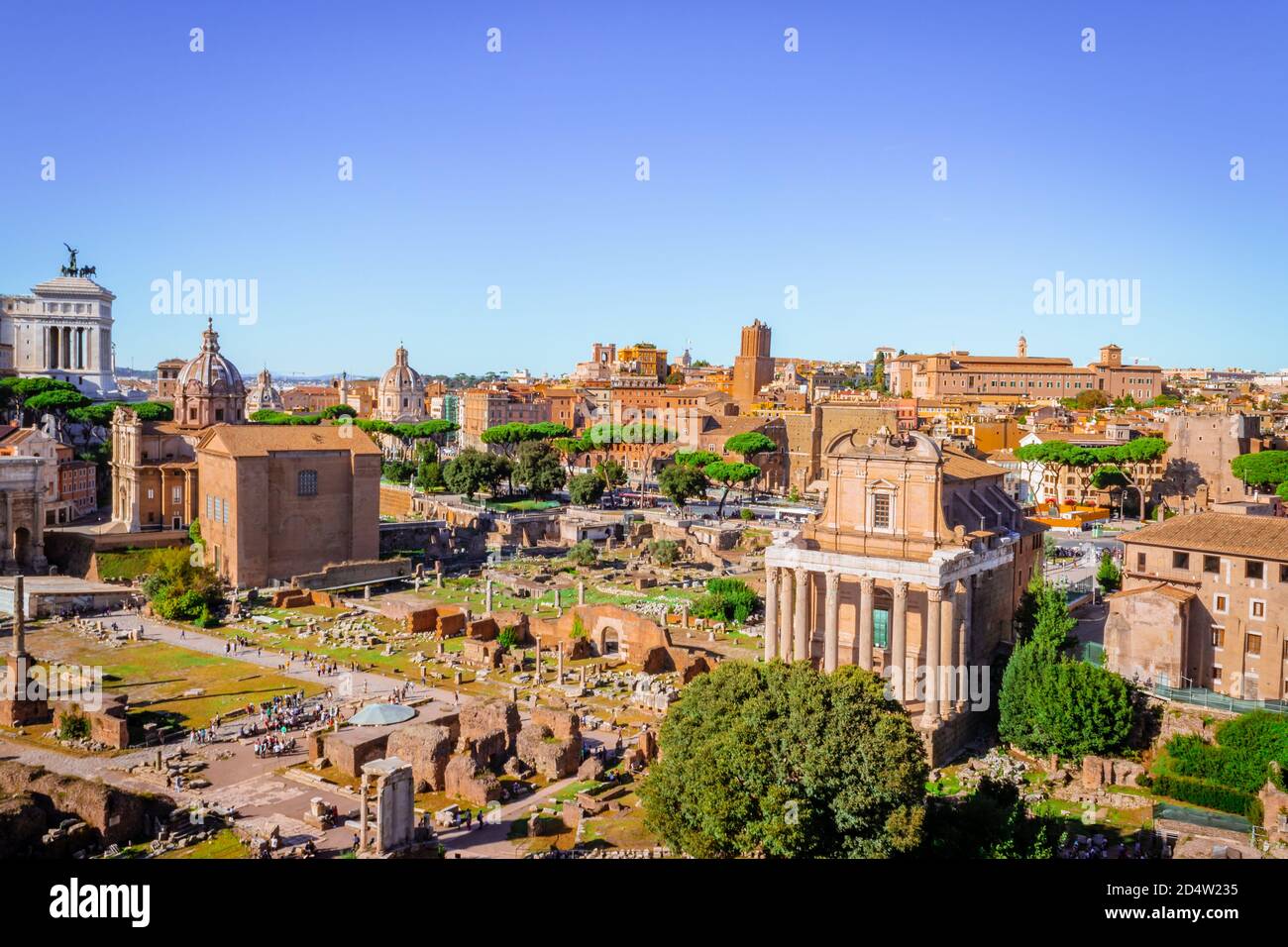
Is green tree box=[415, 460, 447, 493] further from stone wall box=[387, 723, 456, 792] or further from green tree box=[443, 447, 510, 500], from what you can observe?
stone wall box=[387, 723, 456, 792]

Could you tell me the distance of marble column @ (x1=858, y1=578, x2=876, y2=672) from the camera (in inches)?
1185

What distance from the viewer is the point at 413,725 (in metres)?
27.1

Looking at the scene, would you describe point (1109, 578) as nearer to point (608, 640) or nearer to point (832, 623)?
point (832, 623)

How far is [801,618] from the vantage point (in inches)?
1232

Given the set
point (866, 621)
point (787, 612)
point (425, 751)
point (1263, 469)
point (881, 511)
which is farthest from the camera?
point (1263, 469)

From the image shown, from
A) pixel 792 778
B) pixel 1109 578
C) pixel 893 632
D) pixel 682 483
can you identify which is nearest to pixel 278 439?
pixel 682 483

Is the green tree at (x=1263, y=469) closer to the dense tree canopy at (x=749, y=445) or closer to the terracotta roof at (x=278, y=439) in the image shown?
the dense tree canopy at (x=749, y=445)

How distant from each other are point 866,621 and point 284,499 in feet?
105

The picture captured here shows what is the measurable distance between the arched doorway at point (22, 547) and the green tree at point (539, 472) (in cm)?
3139

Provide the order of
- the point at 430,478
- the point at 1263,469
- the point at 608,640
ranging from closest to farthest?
the point at 608,640 < the point at 1263,469 < the point at 430,478

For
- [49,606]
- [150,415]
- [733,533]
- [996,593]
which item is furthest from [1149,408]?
[49,606]

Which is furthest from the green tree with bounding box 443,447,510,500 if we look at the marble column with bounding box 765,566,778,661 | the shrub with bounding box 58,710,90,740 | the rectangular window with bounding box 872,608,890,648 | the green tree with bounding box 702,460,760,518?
the rectangular window with bounding box 872,608,890,648

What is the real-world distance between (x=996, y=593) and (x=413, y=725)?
60.0 feet

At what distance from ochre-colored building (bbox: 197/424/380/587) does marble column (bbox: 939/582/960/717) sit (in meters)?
33.7
